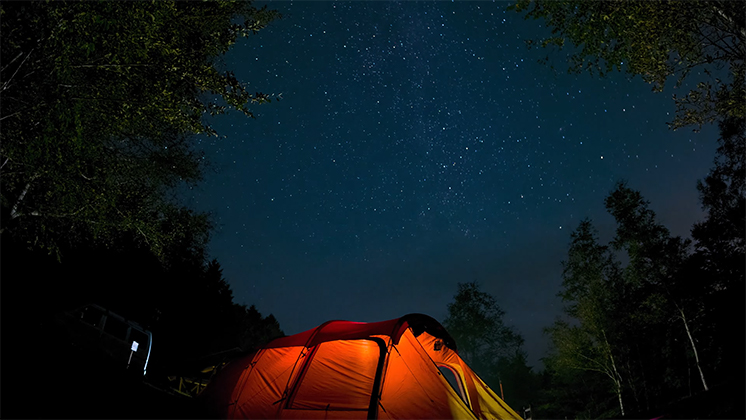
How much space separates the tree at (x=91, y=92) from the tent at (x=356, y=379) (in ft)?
13.0

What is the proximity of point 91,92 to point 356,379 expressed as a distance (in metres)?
6.66

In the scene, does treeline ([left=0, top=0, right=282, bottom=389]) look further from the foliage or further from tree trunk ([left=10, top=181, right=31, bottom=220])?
the foliage

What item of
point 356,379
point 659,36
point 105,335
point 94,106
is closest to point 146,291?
point 105,335

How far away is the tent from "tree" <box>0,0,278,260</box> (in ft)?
13.0

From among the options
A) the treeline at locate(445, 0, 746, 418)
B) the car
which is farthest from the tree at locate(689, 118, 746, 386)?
the car

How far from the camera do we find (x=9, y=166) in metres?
7.31

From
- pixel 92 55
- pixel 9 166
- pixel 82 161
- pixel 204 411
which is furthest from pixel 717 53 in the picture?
pixel 9 166

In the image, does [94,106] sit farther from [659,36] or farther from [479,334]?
[479,334]

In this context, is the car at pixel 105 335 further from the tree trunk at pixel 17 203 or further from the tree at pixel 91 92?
the tree trunk at pixel 17 203

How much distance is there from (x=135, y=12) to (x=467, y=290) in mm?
48023

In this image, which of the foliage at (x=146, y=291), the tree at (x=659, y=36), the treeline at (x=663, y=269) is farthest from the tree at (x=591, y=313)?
the foliage at (x=146, y=291)

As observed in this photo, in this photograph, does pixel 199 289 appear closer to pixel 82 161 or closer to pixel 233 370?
pixel 233 370

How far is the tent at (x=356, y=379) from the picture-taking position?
620cm

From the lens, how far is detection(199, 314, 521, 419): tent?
20.4 ft
